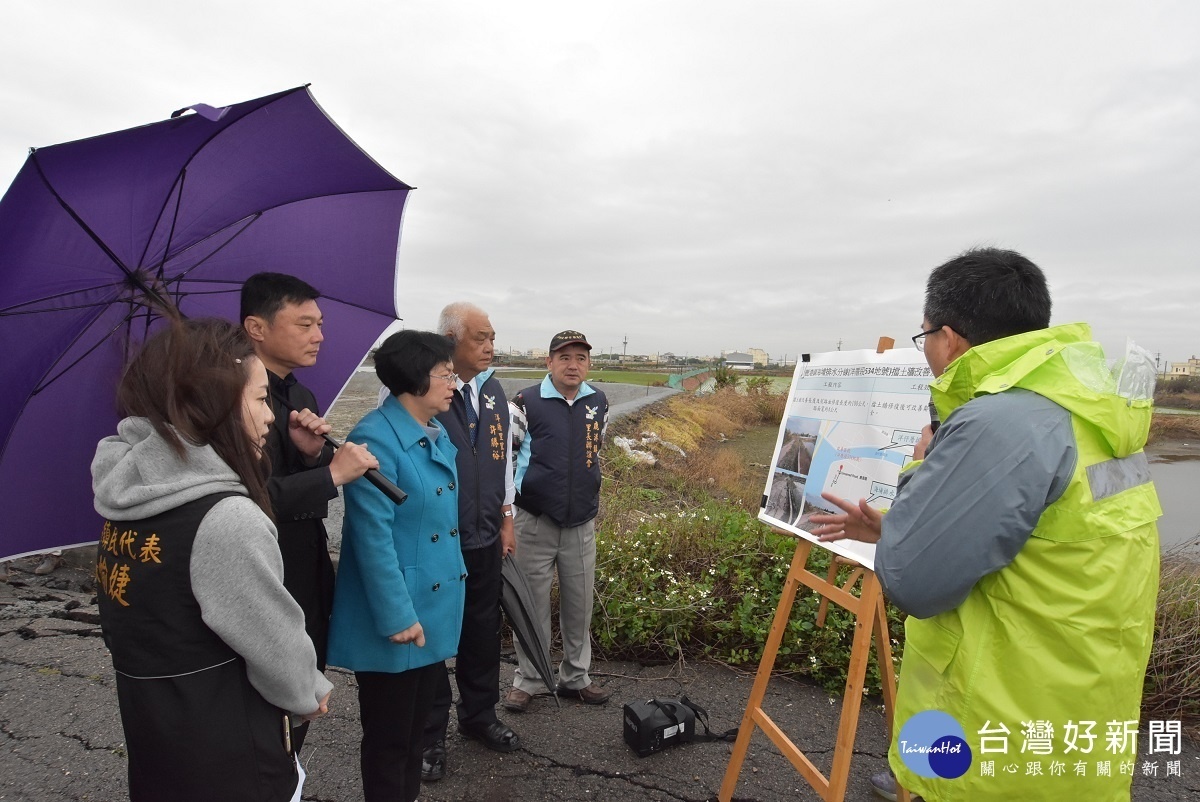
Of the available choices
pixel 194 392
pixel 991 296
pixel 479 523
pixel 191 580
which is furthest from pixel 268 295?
pixel 991 296

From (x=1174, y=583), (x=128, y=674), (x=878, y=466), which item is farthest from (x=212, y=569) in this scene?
(x=1174, y=583)

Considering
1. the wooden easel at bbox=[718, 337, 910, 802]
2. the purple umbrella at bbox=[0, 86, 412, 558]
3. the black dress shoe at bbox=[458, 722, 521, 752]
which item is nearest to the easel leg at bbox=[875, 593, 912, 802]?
the wooden easel at bbox=[718, 337, 910, 802]

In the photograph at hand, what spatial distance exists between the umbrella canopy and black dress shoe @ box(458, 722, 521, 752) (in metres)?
0.29

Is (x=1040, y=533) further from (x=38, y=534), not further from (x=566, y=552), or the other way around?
(x=38, y=534)

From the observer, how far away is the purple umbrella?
186 cm

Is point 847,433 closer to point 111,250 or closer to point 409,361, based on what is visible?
point 409,361

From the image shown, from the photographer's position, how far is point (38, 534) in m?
2.21

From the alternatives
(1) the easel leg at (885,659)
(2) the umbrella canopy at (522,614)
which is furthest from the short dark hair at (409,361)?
(1) the easel leg at (885,659)

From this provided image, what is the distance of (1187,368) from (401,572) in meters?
36.8

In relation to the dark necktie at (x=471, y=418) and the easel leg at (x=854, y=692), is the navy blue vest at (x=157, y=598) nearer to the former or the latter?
the dark necktie at (x=471, y=418)

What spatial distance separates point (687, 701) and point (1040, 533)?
2.24 metres

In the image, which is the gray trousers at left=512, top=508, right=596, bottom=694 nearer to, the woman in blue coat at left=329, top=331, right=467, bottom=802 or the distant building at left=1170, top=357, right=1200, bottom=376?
the woman in blue coat at left=329, top=331, right=467, bottom=802

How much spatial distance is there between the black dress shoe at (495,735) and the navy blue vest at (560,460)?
1094 millimetres

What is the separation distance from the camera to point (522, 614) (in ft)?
10.6
